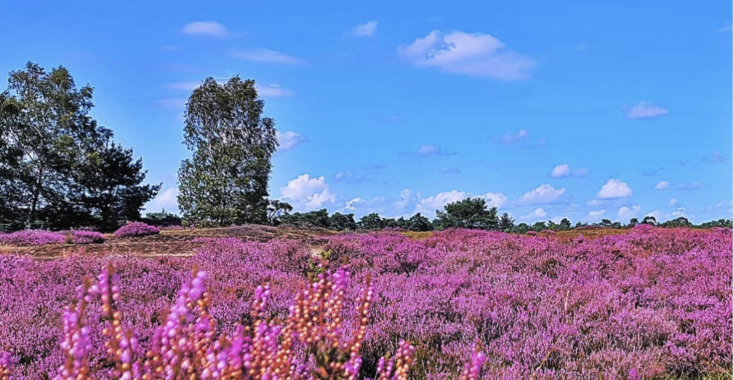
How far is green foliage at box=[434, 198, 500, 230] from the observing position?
64.1 feet

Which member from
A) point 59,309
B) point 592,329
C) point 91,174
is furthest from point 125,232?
point 91,174

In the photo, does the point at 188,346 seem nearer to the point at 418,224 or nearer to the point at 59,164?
the point at 418,224

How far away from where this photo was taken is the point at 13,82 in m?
31.4

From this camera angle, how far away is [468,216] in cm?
2053

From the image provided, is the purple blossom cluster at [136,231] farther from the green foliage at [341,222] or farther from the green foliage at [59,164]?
the green foliage at [59,164]

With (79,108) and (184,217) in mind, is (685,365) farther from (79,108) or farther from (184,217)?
(79,108)

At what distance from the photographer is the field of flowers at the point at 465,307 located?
13.8ft

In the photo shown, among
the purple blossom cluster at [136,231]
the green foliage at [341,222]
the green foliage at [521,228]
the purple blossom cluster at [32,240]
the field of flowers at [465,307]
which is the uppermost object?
the green foliage at [341,222]

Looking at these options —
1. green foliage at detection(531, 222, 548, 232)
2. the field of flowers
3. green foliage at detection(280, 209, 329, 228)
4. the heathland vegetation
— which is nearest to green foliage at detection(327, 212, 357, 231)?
green foliage at detection(280, 209, 329, 228)

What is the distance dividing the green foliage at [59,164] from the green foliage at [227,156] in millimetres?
4765

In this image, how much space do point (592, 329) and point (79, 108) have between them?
32207 mm

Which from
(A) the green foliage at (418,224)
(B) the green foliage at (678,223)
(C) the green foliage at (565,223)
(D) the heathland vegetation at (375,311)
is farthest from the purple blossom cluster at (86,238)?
(B) the green foliage at (678,223)

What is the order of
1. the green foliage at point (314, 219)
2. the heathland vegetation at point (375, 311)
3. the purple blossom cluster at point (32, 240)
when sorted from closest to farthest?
the heathland vegetation at point (375, 311)
the purple blossom cluster at point (32, 240)
the green foliage at point (314, 219)

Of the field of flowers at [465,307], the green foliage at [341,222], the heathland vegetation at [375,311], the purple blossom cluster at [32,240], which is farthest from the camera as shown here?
the green foliage at [341,222]
